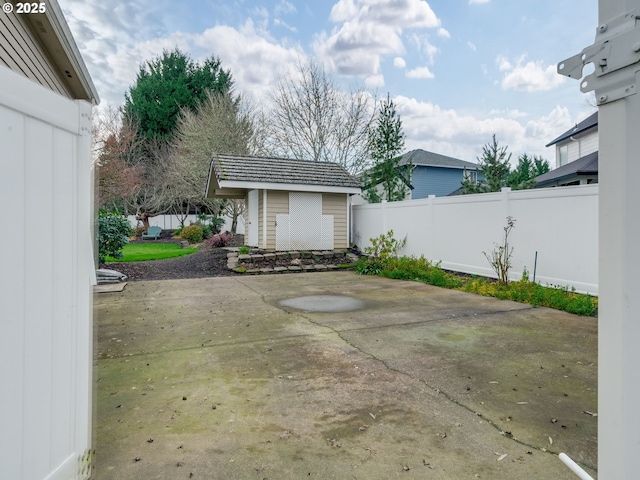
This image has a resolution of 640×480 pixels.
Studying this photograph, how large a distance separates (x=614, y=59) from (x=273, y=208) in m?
10.3

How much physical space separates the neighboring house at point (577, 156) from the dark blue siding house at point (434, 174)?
478 cm

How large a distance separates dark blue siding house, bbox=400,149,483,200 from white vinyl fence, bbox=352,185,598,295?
38.1ft

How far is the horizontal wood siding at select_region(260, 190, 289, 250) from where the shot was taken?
1106cm

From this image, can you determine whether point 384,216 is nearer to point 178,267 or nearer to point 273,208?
point 273,208

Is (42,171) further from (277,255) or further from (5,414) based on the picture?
(277,255)

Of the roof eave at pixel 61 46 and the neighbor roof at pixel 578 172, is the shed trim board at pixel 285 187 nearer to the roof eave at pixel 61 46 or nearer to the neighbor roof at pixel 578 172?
the roof eave at pixel 61 46

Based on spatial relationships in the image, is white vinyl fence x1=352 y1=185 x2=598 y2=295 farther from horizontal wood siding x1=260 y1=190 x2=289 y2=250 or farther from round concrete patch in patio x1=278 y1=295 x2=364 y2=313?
horizontal wood siding x1=260 y1=190 x2=289 y2=250

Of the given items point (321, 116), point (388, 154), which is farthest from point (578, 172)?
point (321, 116)

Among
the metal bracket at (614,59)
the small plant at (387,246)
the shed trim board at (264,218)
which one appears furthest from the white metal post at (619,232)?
the shed trim board at (264,218)

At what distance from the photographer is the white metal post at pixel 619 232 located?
1.09 metres

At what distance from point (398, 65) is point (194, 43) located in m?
16.2

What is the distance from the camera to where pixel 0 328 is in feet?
3.63

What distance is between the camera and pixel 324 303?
5.96 meters

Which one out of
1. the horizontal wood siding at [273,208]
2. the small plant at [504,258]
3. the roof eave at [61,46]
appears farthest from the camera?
the horizontal wood siding at [273,208]
